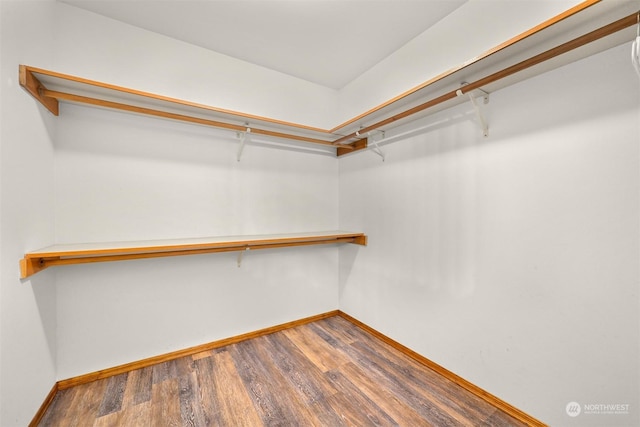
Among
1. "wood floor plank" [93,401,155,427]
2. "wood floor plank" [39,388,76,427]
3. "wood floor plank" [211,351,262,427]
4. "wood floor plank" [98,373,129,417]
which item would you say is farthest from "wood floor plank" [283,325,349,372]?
"wood floor plank" [39,388,76,427]

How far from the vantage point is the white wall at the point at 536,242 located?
1.13 meters

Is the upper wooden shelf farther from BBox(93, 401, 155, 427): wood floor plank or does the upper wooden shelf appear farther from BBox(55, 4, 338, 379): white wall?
BBox(93, 401, 155, 427): wood floor plank

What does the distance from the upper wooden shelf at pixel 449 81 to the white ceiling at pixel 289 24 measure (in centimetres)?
60

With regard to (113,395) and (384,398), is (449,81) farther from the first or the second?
(113,395)

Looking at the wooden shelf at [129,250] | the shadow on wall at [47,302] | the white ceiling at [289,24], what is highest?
the white ceiling at [289,24]

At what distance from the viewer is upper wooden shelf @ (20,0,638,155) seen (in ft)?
3.26

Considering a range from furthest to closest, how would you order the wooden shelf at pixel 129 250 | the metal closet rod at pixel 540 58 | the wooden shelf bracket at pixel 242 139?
the wooden shelf bracket at pixel 242 139
the wooden shelf at pixel 129 250
the metal closet rod at pixel 540 58

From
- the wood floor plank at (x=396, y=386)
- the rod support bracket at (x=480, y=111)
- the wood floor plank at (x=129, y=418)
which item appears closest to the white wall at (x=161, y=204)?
the wood floor plank at (x=129, y=418)

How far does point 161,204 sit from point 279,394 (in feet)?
5.23

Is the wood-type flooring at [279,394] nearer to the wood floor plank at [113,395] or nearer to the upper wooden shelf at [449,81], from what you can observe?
the wood floor plank at [113,395]

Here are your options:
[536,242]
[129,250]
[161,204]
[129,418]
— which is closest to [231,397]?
[129,418]

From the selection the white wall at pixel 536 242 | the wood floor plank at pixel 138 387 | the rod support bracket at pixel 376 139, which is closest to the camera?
the white wall at pixel 536 242

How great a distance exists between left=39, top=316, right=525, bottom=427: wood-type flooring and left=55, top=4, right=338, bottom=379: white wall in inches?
9.6

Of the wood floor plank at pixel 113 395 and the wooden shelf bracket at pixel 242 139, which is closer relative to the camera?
the wood floor plank at pixel 113 395
